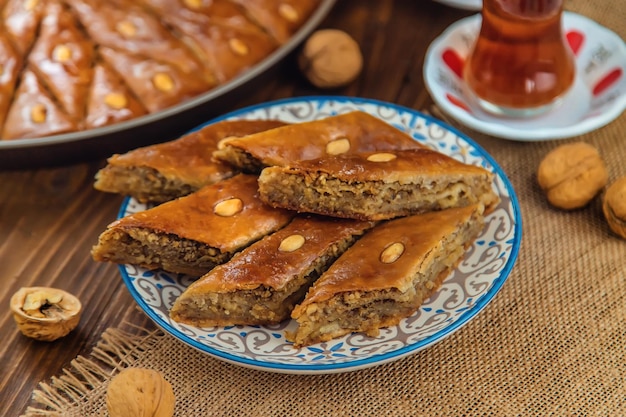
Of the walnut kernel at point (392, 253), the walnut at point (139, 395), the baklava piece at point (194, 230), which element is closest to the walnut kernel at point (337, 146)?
the baklava piece at point (194, 230)

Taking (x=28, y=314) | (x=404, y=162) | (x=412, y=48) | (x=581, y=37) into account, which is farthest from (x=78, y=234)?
(x=581, y=37)

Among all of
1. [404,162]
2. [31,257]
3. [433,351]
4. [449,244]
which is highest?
[404,162]

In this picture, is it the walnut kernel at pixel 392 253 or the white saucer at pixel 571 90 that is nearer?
the walnut kernel at pixel 392 253

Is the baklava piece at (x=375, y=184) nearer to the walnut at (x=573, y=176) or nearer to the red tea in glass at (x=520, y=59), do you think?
the walnut at (x=573, y=176)

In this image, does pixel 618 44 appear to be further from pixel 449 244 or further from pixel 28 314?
pixel 28 314

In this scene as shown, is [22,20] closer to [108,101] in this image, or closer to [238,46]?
[108,101]

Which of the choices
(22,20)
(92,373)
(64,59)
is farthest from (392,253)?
(22,20)

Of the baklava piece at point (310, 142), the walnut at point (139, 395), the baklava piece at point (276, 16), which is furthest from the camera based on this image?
the baklava piece at point (276, 16)

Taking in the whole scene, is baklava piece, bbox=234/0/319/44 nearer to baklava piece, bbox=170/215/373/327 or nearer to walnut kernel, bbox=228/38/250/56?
walnut kernel, bbox=228/38/250/56

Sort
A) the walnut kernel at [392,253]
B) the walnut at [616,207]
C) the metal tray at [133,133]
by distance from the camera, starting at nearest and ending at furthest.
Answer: the walnut kernel at [392,253] → the walnut at [616,207] → the metal tray at [133,133]
